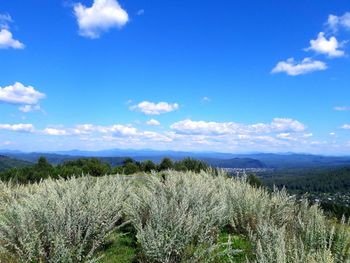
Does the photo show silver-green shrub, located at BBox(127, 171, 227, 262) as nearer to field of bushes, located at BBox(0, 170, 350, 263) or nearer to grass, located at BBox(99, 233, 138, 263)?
field of bushes, located at BBox(0, 170, 350, 263)

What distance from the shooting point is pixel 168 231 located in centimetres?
722

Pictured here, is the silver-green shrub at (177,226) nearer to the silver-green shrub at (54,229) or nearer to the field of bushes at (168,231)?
the field of bushes at (168,231)

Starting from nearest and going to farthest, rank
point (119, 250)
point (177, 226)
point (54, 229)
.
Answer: point (177, 226) < point (54, 229) < point (119, 250)

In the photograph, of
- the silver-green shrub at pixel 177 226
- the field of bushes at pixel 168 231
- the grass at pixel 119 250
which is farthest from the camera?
the grass at pixel 119 250

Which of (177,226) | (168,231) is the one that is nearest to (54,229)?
(168,231)

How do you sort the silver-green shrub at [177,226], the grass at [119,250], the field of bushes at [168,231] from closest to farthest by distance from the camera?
the field of bushes at [168,231] < the silver-green shrub at [177,226] < the grass at [119,250]

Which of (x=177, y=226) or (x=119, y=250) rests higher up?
(x=177, y=226)

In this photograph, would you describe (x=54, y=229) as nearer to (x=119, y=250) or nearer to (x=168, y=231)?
(x=119, y=250)

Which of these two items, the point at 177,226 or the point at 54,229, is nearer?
the point at 177,226

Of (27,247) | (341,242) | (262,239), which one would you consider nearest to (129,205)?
(27,247)

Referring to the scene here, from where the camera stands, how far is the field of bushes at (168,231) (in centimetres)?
675

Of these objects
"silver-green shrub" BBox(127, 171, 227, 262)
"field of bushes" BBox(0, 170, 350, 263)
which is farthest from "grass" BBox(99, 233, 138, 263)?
"silver-green shrub" BBox(127, 171, 227, 262)

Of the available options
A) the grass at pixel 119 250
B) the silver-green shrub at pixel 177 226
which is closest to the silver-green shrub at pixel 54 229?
the grass at pixel 119 250

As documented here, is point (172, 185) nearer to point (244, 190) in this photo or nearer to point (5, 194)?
point (244, 190)
